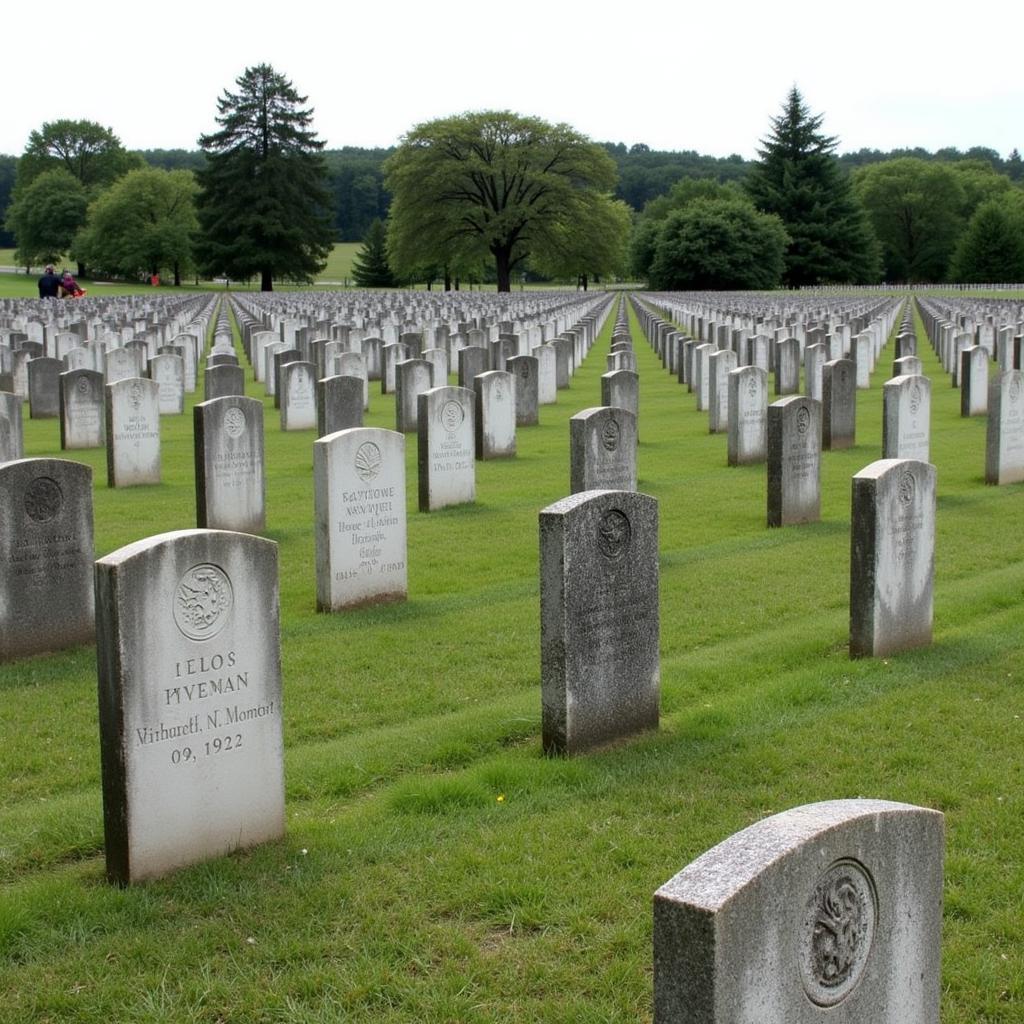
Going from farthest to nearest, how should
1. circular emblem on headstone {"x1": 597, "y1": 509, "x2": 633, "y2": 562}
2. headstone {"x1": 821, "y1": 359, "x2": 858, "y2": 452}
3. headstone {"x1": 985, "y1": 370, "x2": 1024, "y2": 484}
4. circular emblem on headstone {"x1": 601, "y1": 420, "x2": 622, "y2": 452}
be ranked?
headstone {"x1": 821, "y1": 359, "x2": 858, "y2": 452} → headstone {"x1": 985, "y1": 370, "x2": 1024, "y2": 484} → circular emblem on headstone {"x1": 601, "y1": 420, "x2": 622, "y2": 452} → circular emblem on headstone {"x1": 597, "y1": 509, "x2": 633, "y2": 562}

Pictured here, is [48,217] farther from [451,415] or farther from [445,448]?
[451,415]

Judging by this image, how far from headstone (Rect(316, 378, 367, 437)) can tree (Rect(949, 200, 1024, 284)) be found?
94393mm

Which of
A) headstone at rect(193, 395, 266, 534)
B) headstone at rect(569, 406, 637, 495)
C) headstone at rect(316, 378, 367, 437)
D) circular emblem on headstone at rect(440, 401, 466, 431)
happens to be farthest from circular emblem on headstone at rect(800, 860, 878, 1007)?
headstone at rect(316, 378, 367, 437)

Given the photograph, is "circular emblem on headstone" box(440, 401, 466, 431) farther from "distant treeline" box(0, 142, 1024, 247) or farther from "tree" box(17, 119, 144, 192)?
"distant treeline" box(0, 142, 1024, 247)

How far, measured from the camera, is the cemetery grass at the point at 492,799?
474 centimetres

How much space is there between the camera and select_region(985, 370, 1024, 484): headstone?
15.1 metres

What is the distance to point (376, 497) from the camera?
33.8 feet

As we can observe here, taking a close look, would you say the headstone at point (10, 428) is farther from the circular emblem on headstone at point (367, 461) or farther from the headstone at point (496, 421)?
the headstone at point (496, 421)

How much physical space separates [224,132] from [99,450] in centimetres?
7786

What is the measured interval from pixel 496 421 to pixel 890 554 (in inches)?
404

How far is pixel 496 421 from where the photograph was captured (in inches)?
723

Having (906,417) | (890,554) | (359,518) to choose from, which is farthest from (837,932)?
(906,417)

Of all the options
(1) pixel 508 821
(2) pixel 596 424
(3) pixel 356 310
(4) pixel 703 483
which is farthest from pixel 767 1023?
(3) pixel 356 310

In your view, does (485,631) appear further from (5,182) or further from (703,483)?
(5,182)
